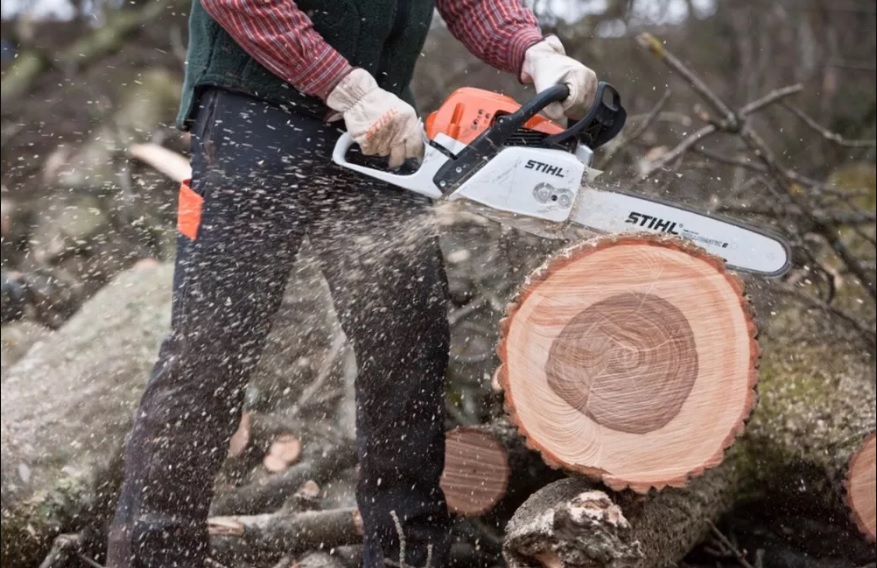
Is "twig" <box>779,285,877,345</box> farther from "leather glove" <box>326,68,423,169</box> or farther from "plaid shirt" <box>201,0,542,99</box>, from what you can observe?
"plaid shirt" <box>201,0,542,99</box>

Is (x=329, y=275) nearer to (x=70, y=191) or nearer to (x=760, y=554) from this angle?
(x=760, y=554)

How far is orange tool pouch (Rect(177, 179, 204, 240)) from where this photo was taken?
1.90 metres

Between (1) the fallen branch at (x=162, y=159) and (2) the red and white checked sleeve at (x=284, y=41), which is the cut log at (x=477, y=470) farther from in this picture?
(1) the fallen branch at (x=162, y=159)

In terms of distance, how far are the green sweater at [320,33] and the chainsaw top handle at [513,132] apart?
282mm

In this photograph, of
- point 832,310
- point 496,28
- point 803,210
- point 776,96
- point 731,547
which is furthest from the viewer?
point 776,96

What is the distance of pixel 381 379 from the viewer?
197 cm

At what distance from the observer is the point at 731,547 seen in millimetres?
2252

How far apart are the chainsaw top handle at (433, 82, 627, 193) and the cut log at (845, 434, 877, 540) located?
3.59 feet

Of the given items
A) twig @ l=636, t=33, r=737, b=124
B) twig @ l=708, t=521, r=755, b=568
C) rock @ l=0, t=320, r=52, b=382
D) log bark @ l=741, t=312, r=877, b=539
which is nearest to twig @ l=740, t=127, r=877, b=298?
twig @ l=636, t=33, r=737, b=124

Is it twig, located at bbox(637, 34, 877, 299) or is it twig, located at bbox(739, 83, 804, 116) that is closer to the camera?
twig, located at bbox(637, 34, 877, 299)

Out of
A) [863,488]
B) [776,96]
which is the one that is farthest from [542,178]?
[776,96]

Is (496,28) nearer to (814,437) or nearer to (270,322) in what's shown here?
(270,322)

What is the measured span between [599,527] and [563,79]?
3.03 feet

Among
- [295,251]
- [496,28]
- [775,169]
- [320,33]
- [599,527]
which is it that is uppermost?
[320,33]
